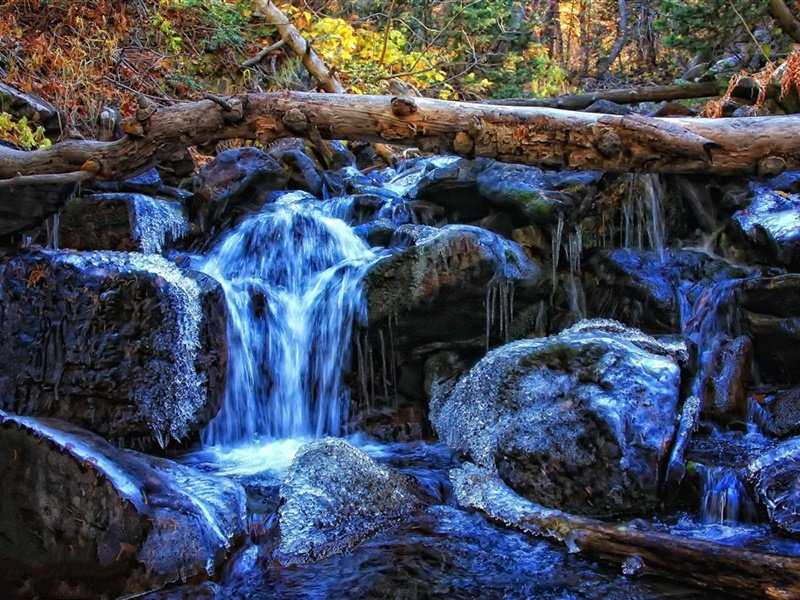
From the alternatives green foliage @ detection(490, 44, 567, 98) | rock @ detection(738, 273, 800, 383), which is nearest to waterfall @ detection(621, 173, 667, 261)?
rock @ detection(738, 273, 800, 383)

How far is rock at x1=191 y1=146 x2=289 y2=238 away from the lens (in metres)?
7.60

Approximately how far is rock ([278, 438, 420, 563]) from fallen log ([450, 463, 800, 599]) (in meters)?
0.62

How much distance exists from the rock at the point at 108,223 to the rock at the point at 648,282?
4.49m

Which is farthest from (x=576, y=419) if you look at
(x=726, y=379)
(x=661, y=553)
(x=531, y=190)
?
(x=531, y=190)

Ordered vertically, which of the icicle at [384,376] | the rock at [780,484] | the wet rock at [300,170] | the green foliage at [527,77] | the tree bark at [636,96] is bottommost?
the rock at [780,484]

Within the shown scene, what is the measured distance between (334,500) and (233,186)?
14.5 feet

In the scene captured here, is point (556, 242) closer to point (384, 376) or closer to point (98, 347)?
point (384, 376)

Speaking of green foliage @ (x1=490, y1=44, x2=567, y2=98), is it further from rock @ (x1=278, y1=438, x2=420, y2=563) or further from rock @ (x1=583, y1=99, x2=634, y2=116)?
rock @ (x1=278, y1=438, x2=420, y2=563)

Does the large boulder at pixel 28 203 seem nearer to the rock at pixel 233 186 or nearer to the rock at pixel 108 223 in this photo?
the rock at pixel 108 223

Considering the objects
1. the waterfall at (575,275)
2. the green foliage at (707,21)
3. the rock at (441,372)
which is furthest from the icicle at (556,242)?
the green foliage at (707,21)

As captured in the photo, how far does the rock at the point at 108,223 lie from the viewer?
6656mm

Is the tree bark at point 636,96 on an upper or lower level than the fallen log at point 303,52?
lower

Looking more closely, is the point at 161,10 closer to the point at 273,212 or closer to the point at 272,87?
the point at 272,87

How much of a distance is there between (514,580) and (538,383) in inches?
69.8
